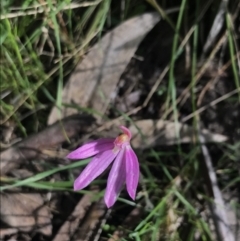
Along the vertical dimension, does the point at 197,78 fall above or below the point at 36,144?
above

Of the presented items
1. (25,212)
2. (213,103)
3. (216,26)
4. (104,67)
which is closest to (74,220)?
Answer: (25,212)

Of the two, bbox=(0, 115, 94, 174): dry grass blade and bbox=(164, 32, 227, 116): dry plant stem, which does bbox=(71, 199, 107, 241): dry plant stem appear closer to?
bbox=(0, 115, 94, 174): dry grass blade

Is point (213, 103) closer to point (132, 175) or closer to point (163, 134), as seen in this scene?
point (163, 134)

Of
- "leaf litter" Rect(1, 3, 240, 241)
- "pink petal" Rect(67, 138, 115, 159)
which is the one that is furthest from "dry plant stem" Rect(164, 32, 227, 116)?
"pink petal" Rect(67, 138, 115, 159)

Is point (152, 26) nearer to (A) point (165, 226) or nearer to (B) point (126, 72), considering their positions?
(B) point (126, 72)

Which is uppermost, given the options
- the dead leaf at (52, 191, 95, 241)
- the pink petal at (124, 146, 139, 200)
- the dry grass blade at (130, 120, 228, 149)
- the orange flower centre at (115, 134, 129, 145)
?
the orange flower centre at (115, 134, 129, 145)

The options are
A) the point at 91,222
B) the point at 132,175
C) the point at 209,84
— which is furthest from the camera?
the point at 209,84

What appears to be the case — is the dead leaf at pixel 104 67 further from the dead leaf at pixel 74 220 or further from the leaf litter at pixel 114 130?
the dead leaf at pixel 74 220
